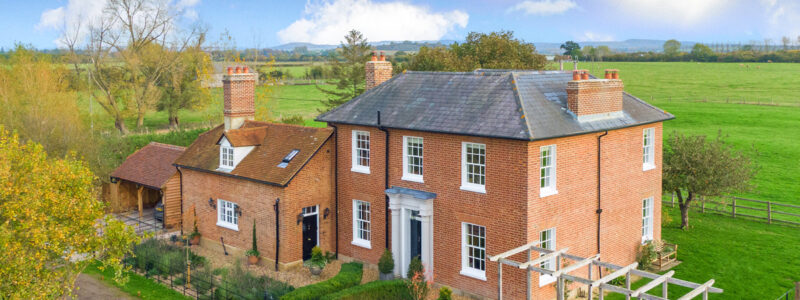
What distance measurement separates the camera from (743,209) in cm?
3481

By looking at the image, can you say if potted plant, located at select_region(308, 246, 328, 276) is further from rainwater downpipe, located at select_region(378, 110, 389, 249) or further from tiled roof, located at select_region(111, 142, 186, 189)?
tiled roof, located at select_region(111, 142, 186, 189)

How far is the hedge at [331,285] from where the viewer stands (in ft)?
62.5

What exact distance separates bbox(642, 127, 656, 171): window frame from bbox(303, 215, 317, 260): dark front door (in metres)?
12.1

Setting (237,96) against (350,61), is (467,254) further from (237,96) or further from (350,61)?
(350,61)

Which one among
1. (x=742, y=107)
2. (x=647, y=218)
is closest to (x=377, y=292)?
(x=647, y=218)

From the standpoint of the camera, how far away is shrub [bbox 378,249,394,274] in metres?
22.2

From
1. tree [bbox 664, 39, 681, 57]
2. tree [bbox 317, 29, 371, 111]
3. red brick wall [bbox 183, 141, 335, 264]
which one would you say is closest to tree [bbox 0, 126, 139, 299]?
red brick wall [bbox 183, 141, 335, 264]

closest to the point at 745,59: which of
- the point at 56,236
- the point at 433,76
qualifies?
the point at 433,76

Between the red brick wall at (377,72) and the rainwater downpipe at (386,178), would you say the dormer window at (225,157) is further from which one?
the rainwater downpipe at (386,178)

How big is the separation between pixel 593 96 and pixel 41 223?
51.3 ft

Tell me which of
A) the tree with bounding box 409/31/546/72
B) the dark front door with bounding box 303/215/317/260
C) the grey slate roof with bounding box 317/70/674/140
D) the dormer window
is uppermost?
the tree with bounding box 409/31/546/72

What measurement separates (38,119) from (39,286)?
2692 cm

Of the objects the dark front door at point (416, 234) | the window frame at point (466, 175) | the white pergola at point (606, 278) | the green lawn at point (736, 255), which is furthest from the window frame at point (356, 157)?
the green lawn at point (736, 255)

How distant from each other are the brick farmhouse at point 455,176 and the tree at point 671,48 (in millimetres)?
113798
